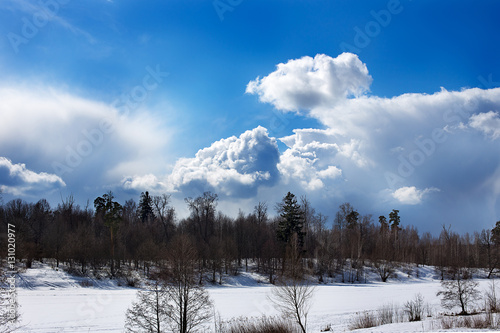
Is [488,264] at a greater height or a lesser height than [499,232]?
lesser

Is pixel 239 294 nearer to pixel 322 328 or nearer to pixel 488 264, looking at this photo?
pixel 322 328

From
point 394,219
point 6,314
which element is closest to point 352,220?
point 394,219

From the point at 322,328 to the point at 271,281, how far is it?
4280cm

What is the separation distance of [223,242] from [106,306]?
33988 millimetres

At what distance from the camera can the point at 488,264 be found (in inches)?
3767

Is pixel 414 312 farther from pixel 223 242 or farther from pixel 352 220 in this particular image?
pixel 352 220

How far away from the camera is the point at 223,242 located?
70750 millimetres

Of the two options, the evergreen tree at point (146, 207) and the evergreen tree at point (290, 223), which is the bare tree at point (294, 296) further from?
the evergreen tree at point (146, 207)

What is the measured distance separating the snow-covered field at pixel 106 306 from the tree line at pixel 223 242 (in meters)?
6.22

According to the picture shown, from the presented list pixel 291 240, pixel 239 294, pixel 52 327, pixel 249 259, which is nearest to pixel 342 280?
pixel 291 240

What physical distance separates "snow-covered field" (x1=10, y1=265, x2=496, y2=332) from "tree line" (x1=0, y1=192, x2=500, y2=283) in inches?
245

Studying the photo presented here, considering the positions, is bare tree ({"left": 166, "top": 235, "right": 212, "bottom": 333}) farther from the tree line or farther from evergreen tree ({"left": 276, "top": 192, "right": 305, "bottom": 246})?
evergreen tree ({"left": 276, "top": 192, "right": 305, "bottom": 246})

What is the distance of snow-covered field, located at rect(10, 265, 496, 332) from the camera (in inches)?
1104

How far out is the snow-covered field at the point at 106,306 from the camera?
28.0 metres
